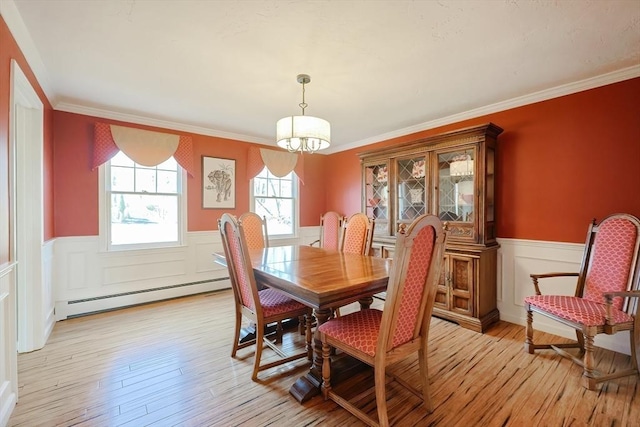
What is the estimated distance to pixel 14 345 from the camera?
1.77 m

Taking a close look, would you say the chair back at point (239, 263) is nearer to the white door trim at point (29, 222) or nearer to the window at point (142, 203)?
the white door trim at point (29, 222)

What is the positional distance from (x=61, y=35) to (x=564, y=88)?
4140mm

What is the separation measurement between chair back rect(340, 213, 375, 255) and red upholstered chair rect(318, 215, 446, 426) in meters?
1.27

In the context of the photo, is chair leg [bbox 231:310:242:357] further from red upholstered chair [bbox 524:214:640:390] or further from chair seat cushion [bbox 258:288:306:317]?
red upholstered chair [bbox 524:214:640:390]

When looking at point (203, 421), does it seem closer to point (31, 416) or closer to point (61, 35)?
point (31, 416)

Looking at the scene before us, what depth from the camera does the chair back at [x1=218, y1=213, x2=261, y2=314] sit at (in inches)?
76.3

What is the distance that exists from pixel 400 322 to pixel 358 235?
5.37ft

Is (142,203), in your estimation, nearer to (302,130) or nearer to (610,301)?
(302,130)

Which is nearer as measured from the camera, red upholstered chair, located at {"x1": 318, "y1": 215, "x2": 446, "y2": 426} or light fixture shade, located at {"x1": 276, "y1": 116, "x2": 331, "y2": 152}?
red upholstered chair, located at {"x1": 318, "y1": 215, "x2": 446, "y2": 426}

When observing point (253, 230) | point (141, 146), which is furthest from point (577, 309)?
point (141, 146)

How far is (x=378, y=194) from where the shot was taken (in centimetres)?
408

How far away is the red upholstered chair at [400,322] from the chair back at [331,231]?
1.97m

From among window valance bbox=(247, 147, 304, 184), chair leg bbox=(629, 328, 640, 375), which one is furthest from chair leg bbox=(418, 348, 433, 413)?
window valance bbox=(247, 147, 304, 184)

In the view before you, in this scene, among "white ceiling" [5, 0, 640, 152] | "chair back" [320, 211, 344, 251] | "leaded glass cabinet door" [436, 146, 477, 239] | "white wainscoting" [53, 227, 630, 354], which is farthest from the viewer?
"chair back" [320, 211, 344, 251]
